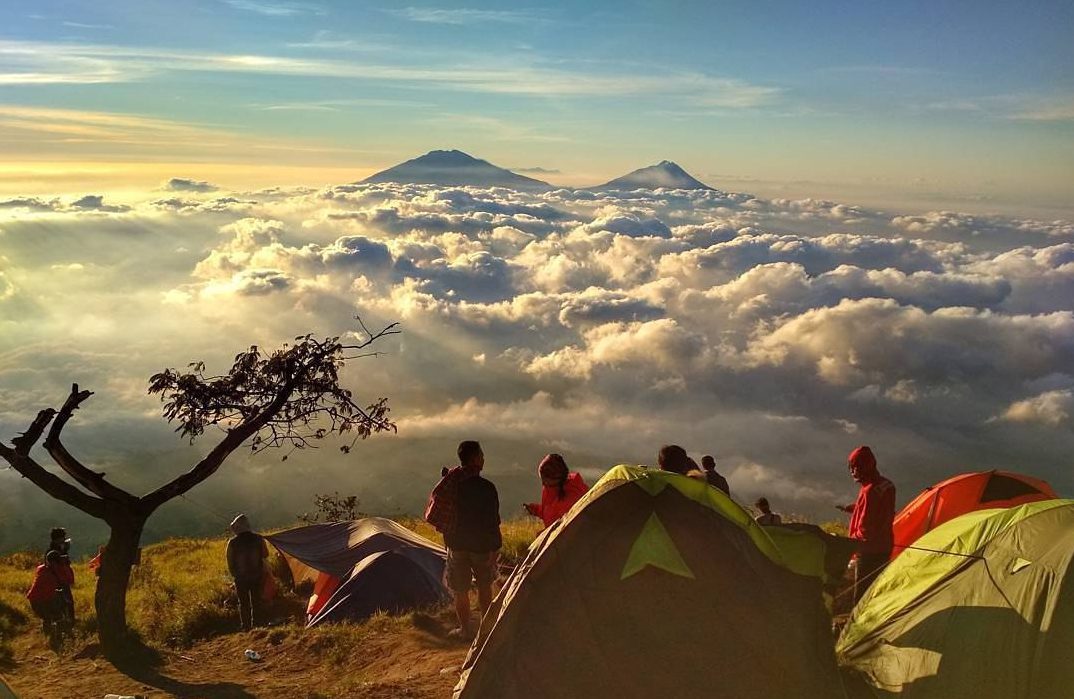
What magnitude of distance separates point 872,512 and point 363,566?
325 inches

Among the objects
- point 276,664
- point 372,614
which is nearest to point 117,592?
point 276,664

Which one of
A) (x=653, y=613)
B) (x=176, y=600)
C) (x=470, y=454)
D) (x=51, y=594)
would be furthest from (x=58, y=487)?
(x=653, y=613)

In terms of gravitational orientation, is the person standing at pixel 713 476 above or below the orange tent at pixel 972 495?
above

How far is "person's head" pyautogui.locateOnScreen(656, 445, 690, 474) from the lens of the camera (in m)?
9.96

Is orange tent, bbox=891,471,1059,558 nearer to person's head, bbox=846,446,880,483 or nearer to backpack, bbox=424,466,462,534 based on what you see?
person's head, bbox=846,446,880,483

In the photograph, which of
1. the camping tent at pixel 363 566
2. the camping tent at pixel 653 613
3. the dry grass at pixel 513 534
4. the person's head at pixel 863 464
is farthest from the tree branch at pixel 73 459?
the person's head at pixel 863 464

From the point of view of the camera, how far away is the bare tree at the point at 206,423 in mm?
11750

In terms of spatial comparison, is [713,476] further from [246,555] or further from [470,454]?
[246,555]

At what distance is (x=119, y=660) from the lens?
461 inches

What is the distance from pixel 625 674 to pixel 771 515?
21.5 ft

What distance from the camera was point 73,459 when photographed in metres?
11.6

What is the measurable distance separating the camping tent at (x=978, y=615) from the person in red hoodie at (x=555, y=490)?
3.45 metres

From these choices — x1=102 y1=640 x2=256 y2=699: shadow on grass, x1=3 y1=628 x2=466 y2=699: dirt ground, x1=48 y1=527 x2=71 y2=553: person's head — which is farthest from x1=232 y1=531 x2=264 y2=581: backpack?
x1=48 y1=527 x2=71 y2=553: person's head

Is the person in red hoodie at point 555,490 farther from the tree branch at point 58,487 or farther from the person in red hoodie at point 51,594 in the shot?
the person in red hoodie at point 51,594
